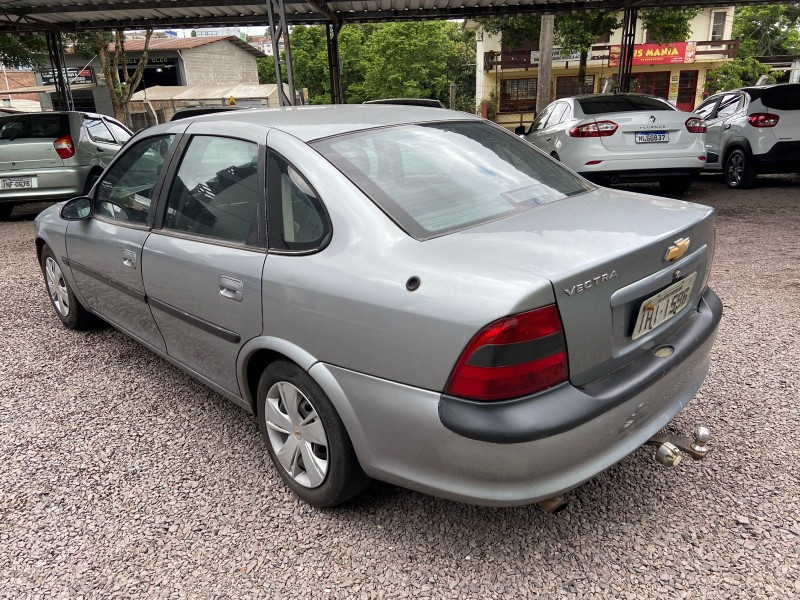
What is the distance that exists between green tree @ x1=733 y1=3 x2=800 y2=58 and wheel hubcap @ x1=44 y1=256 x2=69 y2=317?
50.1 m

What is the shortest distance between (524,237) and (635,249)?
36 centimetres

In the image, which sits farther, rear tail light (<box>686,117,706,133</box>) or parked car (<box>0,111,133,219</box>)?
parked car (<box>0,111,133,219</box>)

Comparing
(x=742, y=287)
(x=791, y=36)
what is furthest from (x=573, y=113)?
(x=791, y=36)

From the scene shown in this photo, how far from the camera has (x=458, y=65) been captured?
167 feet

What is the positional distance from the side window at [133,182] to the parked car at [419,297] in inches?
1.9

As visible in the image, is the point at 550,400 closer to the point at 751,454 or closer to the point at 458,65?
the point at 751,454

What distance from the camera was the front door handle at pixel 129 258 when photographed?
3.10 m

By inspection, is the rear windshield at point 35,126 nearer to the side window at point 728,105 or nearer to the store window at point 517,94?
the side window at point 728,105

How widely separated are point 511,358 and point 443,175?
982 mm

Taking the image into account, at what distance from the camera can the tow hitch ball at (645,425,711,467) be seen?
2.23 m

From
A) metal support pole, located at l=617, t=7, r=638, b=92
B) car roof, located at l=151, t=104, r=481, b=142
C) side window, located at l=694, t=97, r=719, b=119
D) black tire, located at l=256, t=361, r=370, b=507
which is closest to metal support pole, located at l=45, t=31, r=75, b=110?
metal support pole, located at l=617, t=7, r=638, b=92

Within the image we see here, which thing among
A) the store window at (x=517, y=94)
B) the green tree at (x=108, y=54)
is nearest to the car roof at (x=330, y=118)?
the green tree at (x=108, y=54)

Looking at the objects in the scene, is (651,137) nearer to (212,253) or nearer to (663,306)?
(663,306)

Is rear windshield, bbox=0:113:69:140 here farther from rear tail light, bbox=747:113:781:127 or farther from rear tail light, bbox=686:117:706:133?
rear tail light, bbox=747:113:781:127
